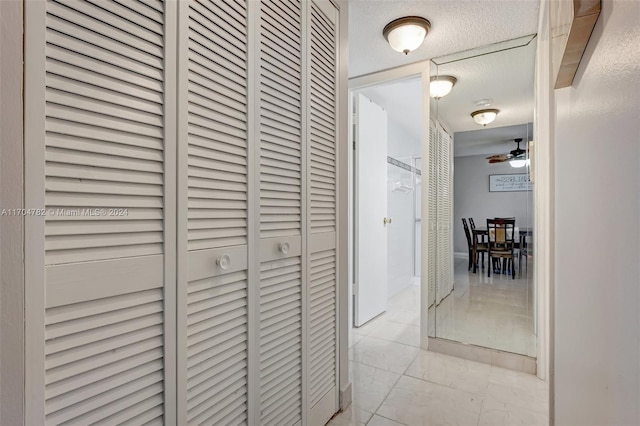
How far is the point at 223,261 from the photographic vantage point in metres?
1.03

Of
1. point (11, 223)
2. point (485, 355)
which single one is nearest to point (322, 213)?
point (11, 223)

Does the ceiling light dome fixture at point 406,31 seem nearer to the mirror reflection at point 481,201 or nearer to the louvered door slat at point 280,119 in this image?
the mirror reflection at point 481,201

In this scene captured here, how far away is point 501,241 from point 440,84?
58.3 inches

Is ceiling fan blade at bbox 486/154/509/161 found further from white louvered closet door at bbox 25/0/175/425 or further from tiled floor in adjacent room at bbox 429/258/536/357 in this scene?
white louvered closet door at bbox 25/0/175/425

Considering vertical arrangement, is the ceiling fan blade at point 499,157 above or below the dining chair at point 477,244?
above

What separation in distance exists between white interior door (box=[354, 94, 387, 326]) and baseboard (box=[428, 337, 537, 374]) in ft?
2.71

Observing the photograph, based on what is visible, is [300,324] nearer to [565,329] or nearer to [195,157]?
[195,157]

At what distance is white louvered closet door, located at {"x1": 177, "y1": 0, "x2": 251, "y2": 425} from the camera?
3.01 feet

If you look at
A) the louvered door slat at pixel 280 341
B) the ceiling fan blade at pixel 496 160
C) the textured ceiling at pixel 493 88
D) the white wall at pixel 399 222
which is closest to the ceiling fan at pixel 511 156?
the ceiling fan blade at pixel 496 160

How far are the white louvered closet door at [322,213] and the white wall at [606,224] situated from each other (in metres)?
0.99

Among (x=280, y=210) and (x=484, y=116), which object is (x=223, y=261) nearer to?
(x=280, y=210)

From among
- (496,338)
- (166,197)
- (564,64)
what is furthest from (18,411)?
(496,338)

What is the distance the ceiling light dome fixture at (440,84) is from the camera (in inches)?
105

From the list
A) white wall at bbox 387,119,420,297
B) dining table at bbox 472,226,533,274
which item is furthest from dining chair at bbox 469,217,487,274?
white wall at bbox 387,119,420,297
